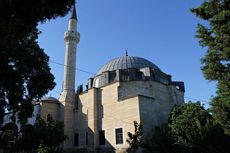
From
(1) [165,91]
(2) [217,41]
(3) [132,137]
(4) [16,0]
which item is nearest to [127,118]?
(3) [132,137]

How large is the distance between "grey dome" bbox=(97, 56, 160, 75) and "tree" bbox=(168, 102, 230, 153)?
9931 millimetres

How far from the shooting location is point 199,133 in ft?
59.7

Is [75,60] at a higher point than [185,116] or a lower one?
higher

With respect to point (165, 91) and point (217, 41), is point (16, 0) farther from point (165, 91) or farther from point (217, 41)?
point (165, 91)

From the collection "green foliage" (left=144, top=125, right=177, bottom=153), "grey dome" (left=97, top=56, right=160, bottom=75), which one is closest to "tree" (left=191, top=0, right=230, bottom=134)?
"green foliage" (left=144, top=125, right=177, bottom=153)

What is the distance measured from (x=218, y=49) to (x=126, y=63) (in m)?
18.5

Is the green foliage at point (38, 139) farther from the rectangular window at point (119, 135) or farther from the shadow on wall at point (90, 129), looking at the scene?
the shadow on wall at point (90, 129)

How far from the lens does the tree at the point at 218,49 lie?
10.2 metres

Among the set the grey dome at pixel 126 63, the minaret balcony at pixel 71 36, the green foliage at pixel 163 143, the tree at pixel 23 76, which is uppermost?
the minaret balcony at pixel 71 36

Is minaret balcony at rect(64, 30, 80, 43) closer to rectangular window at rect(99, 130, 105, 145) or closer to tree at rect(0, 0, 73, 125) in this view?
rectangular window at rect(99, 130, 105, 145)

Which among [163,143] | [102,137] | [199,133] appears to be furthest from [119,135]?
[199,133]

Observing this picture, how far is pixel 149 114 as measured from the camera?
76.3 ft

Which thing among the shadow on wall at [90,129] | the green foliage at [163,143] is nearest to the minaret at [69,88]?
the shadow on wall at [90,129]

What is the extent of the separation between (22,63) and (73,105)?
48.4 ft
